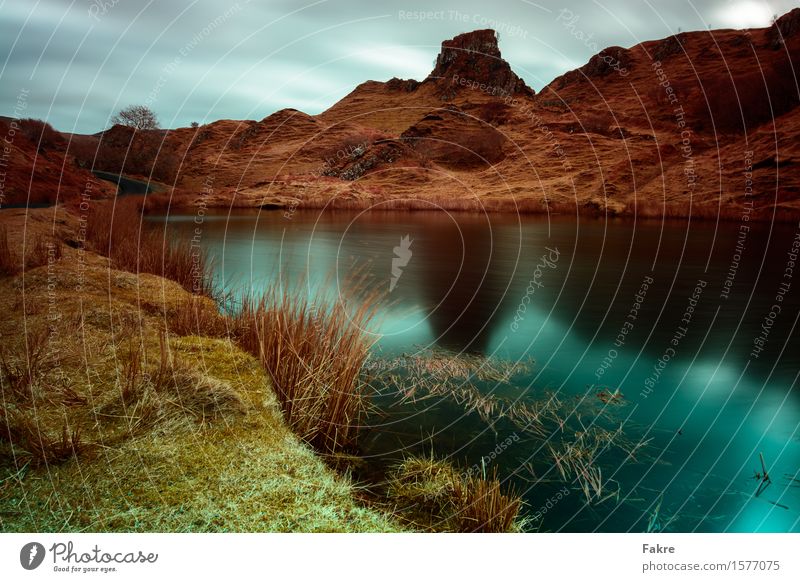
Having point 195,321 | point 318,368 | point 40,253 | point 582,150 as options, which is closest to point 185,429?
point 318,368

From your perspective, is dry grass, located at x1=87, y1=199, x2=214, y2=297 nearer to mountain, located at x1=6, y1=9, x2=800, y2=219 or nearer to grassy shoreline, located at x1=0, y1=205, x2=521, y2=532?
grassy shoreline, located at x1=0, y1=205, x2=521, y2=532

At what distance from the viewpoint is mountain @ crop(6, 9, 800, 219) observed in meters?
18.0

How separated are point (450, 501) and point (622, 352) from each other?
4151 mm

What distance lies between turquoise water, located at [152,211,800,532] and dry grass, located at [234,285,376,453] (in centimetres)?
34

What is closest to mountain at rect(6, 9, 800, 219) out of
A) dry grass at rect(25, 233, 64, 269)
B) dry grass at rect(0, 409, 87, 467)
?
dry grass at rect(25, 233, 64, 269)

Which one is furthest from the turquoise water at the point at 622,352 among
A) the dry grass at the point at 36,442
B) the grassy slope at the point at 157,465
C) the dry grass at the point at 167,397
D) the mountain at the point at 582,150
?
the mountain at the point at 582,150

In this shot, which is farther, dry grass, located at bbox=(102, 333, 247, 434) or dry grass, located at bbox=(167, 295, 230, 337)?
dry grass, located at bbox=(167, 295, 230, 337)

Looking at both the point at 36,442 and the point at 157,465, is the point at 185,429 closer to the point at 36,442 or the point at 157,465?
the point at 157,465

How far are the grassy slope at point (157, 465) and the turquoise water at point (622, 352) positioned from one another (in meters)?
0.88

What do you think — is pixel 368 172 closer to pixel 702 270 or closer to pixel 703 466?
pixel 702 270

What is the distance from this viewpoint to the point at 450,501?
279cm

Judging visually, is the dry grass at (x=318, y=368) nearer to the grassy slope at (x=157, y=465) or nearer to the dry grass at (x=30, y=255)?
the grassy slope at (x=157, y=465)

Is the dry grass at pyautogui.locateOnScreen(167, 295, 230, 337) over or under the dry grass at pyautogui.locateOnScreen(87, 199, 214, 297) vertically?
under
